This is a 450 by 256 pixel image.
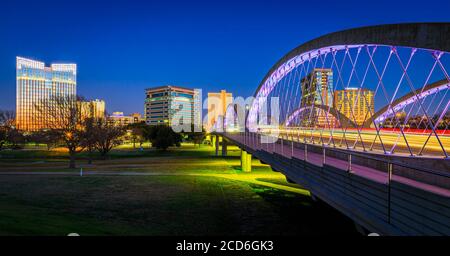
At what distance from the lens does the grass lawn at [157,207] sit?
1495 centimetres

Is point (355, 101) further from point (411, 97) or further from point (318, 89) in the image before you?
point (411, 97)

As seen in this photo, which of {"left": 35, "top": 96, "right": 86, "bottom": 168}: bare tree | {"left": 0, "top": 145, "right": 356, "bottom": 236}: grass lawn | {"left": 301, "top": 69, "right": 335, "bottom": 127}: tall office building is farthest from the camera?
{"left": 35, "top": 96, "right": 86, "bottom": 168}: bare tree

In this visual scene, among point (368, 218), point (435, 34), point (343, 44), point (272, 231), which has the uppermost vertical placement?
point (343, 44)

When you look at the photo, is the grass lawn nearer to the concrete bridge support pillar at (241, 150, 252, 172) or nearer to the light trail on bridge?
the light trail on bridge

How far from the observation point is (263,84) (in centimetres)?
4634

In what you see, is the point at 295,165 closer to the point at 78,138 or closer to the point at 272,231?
the point at 272,231

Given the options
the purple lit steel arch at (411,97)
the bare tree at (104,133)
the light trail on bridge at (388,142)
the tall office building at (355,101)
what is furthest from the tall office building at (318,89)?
the bare tree at (104,133)

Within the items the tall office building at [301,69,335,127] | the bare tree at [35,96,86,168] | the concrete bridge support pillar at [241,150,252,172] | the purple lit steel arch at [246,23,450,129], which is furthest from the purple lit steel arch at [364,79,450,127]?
the bare tree at [35,96,86,168]

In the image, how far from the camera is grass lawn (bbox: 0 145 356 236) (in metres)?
14.9

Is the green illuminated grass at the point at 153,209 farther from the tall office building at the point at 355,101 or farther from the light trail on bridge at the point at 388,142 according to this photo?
the tall office building at the point at 355,101

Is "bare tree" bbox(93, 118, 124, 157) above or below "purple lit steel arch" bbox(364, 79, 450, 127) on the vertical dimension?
below

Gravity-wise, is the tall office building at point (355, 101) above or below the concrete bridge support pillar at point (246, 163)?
above
